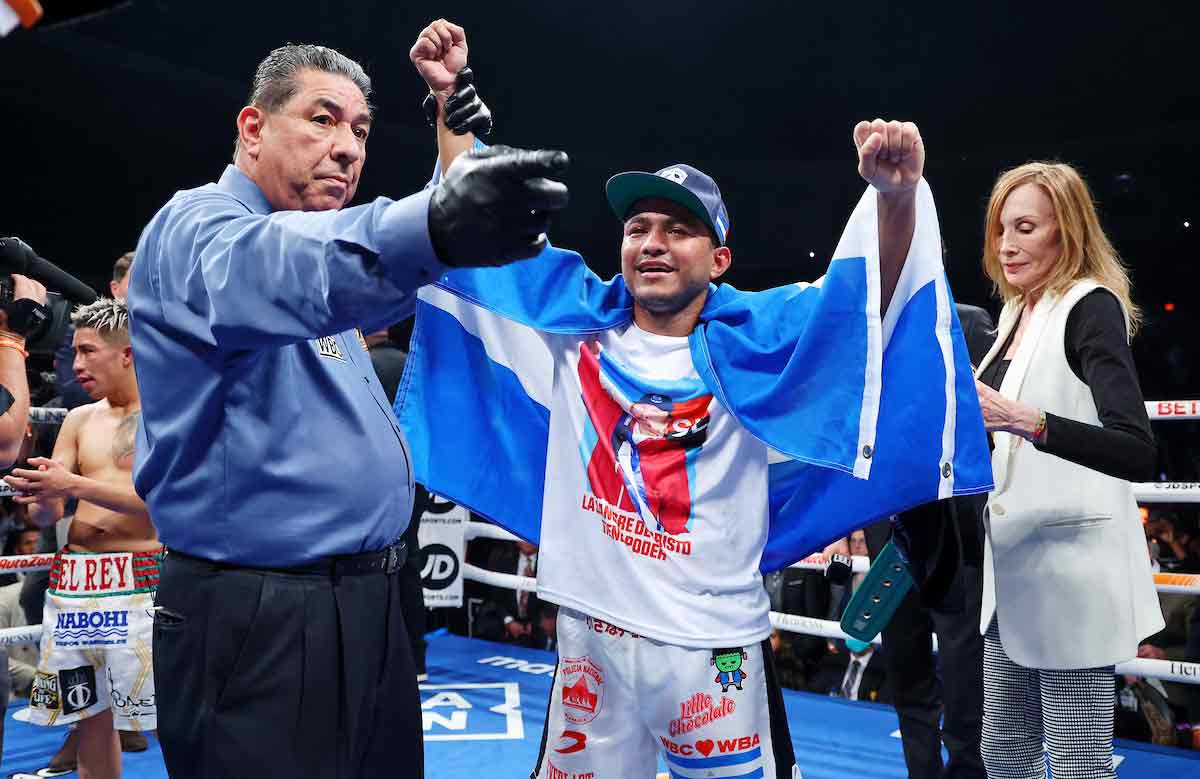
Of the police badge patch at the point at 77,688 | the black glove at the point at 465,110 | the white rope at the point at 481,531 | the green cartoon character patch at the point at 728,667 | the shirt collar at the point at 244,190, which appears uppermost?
the black glove at the point at 465,110

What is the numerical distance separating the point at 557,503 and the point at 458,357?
37 cm

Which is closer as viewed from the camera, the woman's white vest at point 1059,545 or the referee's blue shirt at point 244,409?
the referee's blue shirt at point 244,409

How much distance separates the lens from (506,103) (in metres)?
9.26

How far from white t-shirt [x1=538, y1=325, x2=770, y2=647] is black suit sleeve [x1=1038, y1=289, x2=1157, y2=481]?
0.60 m

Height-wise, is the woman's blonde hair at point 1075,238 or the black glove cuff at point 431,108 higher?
the black glove cuff at point 431,108

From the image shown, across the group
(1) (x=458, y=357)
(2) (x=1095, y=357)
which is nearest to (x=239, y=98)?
(1) (x=458, y=357)

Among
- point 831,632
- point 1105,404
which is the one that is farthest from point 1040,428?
point 831,632

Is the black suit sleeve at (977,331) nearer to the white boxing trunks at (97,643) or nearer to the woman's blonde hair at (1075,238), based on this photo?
the woman's blonde hair at (1075,238)

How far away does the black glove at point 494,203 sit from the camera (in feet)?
2.65

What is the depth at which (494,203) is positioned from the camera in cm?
81

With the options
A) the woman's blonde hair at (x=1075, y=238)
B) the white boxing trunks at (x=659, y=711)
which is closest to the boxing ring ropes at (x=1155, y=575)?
the woman's blonde hair at (x=1075, y=238)

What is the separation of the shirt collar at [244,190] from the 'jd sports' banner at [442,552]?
3.23 m

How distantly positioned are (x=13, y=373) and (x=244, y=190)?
2.95 feet

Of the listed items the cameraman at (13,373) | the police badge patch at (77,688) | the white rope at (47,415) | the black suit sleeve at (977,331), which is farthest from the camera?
the white rope at (47,415)
